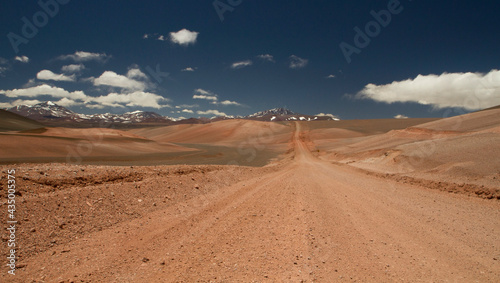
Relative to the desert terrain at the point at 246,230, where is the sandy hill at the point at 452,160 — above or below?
above

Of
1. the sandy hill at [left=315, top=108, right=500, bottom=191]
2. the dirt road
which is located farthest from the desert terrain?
the sandy hill at [left=315, top=108, right=500, bottom=191]

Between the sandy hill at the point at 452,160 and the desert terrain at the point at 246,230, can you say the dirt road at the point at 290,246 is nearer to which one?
the desert terrain at the point at 246,230

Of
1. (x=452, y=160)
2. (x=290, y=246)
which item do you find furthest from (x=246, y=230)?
(x=452, y=160)

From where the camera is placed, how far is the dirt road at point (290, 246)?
425 cm

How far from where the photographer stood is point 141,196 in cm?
847

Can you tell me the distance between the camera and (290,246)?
5246 mm

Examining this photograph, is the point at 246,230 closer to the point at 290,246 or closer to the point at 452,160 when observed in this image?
the point at 290,246

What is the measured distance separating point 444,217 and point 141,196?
9.09 m

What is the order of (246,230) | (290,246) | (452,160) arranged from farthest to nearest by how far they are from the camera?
(452,160) < (246,230) < (290,246)

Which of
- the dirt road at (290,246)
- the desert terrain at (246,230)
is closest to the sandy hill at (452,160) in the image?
the desert terrain at (246,230)

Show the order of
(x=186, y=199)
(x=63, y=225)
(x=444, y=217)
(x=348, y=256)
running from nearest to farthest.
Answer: (x=348, y=256)
(x=63, y=225)
(x=444, y=217)
(x=186, y=199)

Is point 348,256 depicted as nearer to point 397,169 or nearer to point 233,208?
point 233,208

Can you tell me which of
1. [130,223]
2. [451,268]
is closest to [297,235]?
[451,268]

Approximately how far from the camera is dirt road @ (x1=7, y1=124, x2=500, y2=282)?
425cm
